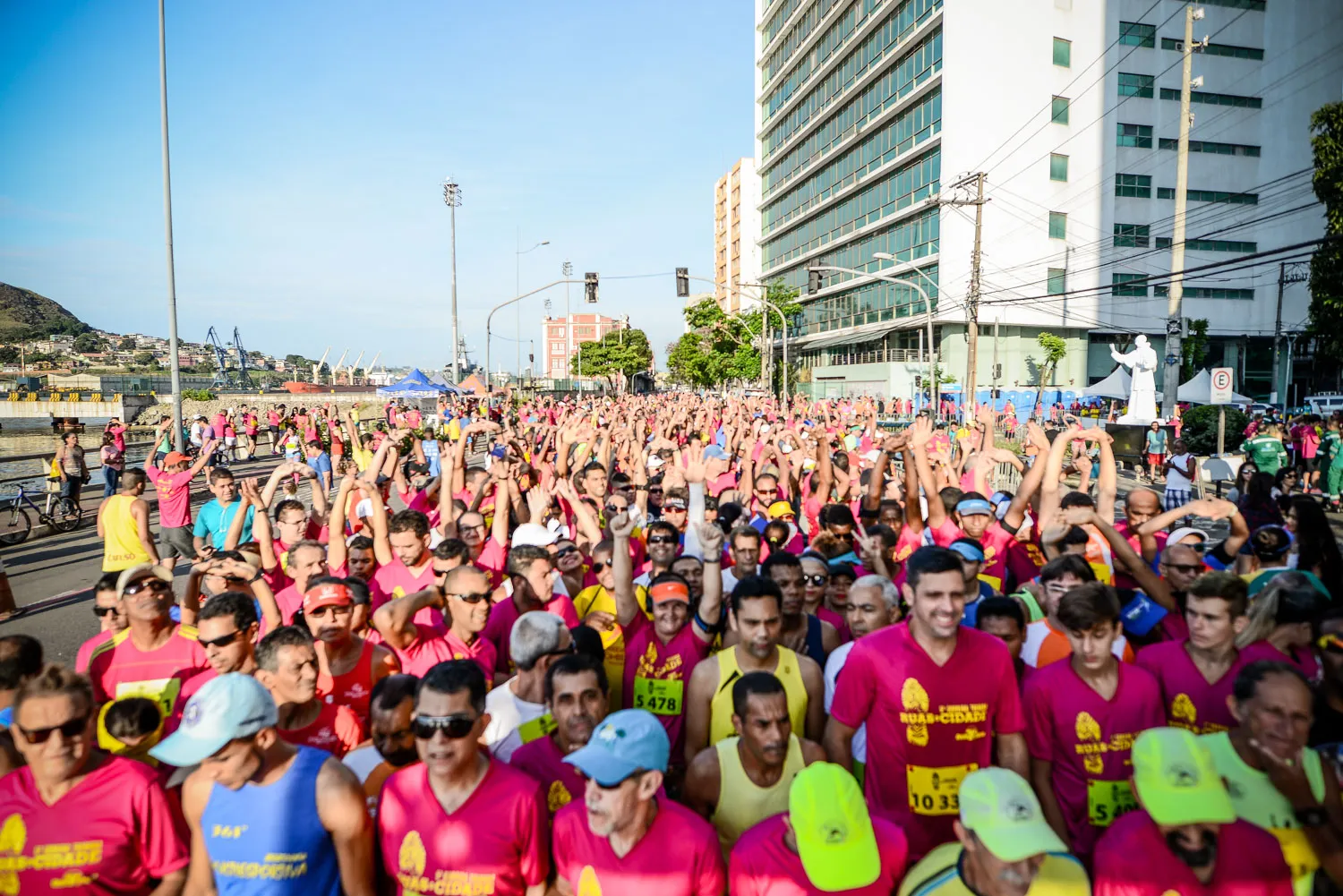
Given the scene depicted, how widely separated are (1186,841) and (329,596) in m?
3.39

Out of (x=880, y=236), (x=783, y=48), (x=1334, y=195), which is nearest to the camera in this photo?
(x=1334, y=195)

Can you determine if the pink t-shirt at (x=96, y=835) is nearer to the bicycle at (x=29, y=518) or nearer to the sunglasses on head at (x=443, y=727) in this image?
the sunglasses on head at (x=443, y=727)

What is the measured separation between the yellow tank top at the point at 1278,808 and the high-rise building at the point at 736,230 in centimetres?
7620

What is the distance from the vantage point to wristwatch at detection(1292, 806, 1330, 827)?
2180 mm

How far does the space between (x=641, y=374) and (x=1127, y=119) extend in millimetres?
51088

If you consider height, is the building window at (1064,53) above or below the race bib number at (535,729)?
above

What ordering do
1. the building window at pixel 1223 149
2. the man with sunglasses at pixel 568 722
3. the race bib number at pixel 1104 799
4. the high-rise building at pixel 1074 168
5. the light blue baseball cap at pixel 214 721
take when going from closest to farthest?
the light blue baseball cap at pixel 214 721
the race bib number at pixel 1104 799
the man with sunglasses at pixel 568 722
the high-rise building at pixel 1074 168
the building window at pixel 1223 149

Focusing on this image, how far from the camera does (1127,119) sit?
41.6 meters

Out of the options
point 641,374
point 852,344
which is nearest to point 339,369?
point 641,374

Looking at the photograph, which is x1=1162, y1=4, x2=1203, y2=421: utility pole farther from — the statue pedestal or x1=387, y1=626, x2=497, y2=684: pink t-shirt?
x1=387, y1=626, x2=497, y2=684: pink t-shirt

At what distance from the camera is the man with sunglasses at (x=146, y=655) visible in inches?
140

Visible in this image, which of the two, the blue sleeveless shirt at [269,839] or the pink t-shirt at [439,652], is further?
the pink t-shirt at [439,652]

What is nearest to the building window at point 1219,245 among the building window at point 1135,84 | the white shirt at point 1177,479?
the building window at point 1135,84

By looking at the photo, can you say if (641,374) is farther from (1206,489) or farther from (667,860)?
(667,860)
